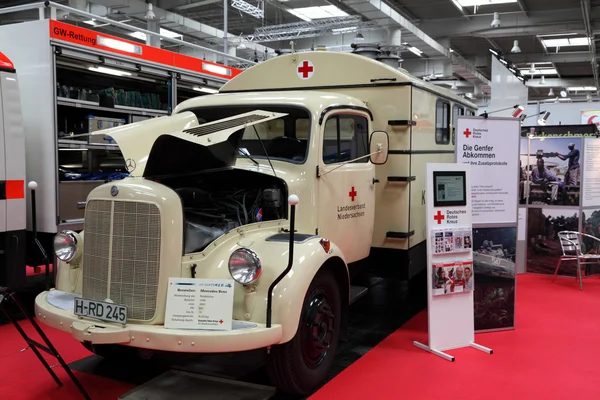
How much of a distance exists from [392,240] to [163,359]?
7.72 feet

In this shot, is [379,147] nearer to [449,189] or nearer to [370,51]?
[449,189]

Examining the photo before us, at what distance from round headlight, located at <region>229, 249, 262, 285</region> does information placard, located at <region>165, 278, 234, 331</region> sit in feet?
0.22

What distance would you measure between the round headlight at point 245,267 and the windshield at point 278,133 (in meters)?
1.29

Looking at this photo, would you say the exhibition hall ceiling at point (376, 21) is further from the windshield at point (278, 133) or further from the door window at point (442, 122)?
the windshield at point (278, 133)

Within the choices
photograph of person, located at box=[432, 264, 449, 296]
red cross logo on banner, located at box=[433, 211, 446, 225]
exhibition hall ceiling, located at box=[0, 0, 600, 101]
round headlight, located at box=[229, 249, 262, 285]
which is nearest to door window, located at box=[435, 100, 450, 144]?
red cross logo on banner, located at box=[433, 211, 446, 225]

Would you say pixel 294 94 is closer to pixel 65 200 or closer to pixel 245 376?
pixel 245 376

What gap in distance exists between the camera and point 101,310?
11.2ft

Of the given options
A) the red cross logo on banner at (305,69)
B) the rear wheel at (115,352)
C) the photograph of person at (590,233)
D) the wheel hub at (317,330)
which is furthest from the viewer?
the photograph of person at (590,233)

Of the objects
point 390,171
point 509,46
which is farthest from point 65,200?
point 509,46

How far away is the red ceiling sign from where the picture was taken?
18.4 feet

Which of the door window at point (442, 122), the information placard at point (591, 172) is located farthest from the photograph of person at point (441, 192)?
the information placard at point (591, 172)

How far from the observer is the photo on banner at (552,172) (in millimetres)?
7996

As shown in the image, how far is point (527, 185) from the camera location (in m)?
8.28

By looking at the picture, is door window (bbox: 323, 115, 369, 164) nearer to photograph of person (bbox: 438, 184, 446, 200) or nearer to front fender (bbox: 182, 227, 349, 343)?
photograph of person (bbox: 438, 184, 446, 200)
